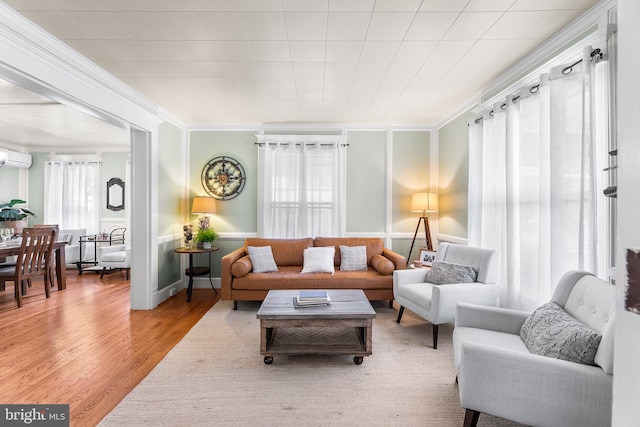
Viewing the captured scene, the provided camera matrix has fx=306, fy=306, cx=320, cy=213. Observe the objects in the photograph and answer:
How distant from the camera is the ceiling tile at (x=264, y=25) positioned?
7.08ft

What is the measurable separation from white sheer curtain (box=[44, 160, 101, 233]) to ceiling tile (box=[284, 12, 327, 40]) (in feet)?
20.2

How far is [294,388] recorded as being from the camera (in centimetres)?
213

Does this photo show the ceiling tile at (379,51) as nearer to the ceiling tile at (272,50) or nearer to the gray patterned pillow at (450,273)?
the ceiling tile at (272,50)

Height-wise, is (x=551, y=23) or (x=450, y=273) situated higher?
(x=551, y=23)

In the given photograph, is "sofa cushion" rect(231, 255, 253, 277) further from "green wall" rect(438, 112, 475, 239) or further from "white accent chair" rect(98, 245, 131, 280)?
"white accent chair" rect(98, 245, 131, 280)

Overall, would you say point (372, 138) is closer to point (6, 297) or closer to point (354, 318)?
point (354, 318)

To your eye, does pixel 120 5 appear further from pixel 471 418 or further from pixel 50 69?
pixel 471 418

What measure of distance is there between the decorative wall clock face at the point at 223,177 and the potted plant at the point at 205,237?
0.64 metres

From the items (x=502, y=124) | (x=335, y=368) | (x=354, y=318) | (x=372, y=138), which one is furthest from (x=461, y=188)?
(x=335, y=368)

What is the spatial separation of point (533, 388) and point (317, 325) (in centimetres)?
142

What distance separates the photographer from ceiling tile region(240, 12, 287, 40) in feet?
7.08

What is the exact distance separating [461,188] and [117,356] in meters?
4.11

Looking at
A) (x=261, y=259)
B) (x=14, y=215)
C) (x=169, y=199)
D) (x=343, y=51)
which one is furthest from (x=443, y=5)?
(x=14, y=215)

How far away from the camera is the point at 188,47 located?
2553mm
